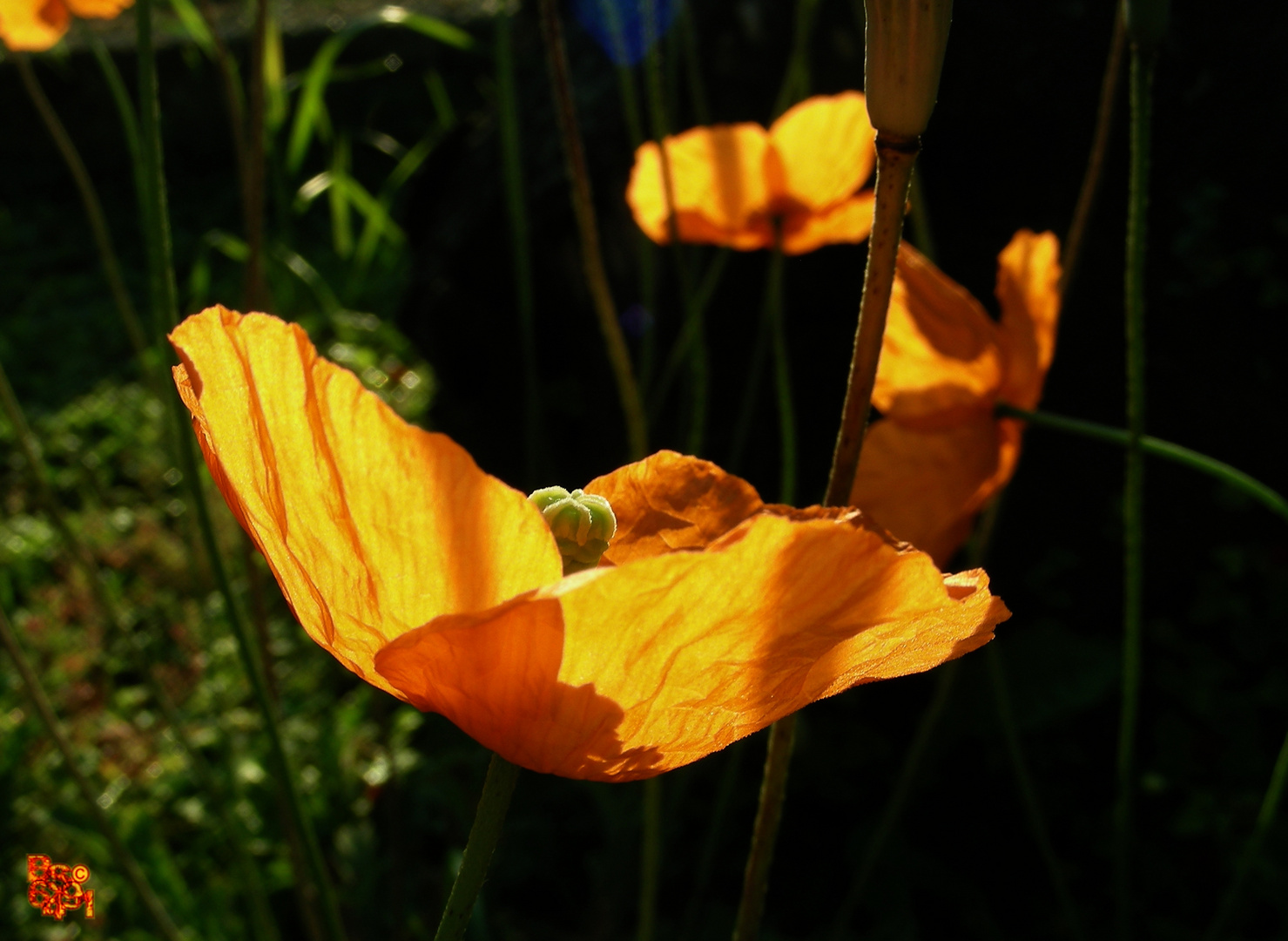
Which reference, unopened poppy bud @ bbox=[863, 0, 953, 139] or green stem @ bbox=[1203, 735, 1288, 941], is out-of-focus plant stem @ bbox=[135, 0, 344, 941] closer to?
unopened poppy bud @ bbox=[863, 0, 953, 139]

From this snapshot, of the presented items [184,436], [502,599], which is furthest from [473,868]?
[184,436]

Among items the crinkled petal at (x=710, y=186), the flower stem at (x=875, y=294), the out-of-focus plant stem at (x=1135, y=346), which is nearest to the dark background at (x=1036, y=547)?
the crinkled petal at (x=710, y=186)

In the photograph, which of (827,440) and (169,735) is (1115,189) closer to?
(827,440)

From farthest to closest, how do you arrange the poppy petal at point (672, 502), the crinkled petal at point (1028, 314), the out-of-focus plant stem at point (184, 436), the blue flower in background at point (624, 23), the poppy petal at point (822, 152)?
the blue flower in background at point (624, 23) → the poppy petal at point (822, 152) → the crinkled petal at point (1028, 314) → the out-of-focus plant stem at point (184, 436) → the poppy petal at point (672, 502)

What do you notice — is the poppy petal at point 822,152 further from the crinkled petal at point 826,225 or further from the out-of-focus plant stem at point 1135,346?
the out-of-focus plant stem at point 1135,346

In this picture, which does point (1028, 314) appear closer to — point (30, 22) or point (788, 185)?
point (788, 185)

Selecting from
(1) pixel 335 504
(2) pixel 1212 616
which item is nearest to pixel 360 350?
(2) pixel 1212 616
